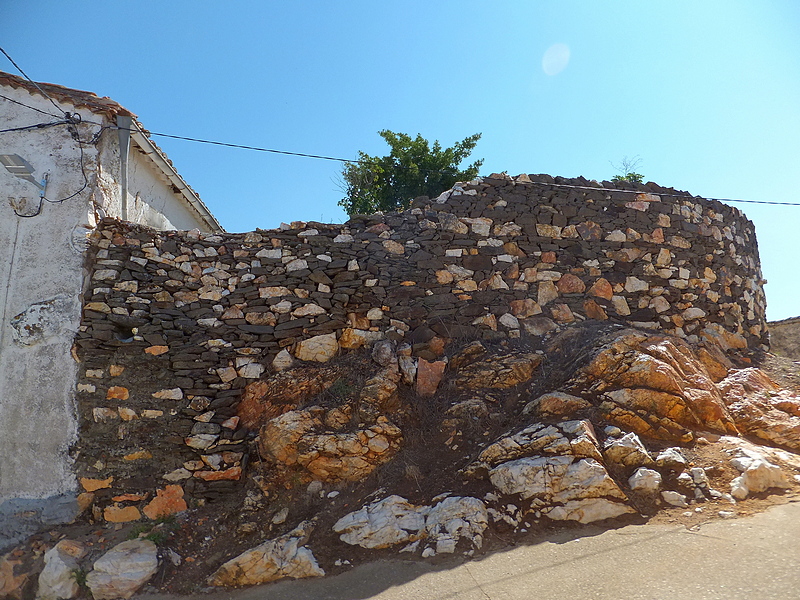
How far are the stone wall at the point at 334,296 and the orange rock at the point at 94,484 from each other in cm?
1

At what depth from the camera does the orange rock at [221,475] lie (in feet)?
19.3

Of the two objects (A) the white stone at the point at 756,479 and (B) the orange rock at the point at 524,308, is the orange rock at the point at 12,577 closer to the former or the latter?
(B) the orange rock at the point at 524,308

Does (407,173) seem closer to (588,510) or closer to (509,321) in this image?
(509,321)

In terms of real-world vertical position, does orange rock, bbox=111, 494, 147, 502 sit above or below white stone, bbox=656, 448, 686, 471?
below

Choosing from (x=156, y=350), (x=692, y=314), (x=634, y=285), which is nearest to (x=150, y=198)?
(x=156, y=350)

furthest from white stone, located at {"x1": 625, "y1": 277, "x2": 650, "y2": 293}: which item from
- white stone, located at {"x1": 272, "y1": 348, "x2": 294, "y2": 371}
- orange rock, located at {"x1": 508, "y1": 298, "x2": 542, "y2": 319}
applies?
white stone, located at {"x1": 272, "y1": 348, "x2": 294, "y2": 371}

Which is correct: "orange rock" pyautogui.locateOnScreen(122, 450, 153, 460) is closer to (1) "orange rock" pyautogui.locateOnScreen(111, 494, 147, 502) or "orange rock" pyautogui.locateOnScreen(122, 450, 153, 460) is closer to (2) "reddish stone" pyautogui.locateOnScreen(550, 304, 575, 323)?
(1) "orange rock" pyautogui.locateOnScreen(111, 494, 147, 502)

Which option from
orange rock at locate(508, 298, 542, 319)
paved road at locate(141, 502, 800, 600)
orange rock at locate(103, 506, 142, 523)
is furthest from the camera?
orange rock at locate(508, 298, 542, 319)

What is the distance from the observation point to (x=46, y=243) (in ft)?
21.3

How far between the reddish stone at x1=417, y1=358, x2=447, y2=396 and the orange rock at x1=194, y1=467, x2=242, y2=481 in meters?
2.11

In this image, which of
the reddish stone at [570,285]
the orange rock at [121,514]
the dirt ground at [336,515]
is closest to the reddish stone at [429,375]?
the dirt ground at [336,515]

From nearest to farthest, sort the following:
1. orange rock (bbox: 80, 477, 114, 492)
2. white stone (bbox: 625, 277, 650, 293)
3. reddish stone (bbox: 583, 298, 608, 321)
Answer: orange rock (bbox: 80, 477, 114, 492)
reddish stone (bbox: 583, 298, 608, 321)
white stone (bbox: 625, 277, 650, 293)

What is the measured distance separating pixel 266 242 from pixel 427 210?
2.04 meters

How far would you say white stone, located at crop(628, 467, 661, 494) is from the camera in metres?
4.74
